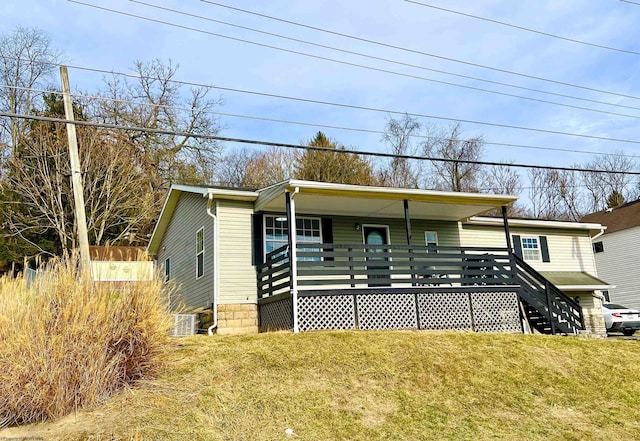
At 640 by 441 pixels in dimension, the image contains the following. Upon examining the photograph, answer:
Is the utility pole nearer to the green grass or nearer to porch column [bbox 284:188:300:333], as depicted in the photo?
the green grass

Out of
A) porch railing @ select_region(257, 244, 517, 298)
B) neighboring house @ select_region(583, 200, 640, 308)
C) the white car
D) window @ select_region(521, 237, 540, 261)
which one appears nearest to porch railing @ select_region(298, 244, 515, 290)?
porch railing @ select_region(257, 244, 517, 298)

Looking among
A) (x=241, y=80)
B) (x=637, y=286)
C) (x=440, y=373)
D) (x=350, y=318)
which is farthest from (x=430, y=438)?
(x=637, y=286)

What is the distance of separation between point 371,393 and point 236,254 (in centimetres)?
627

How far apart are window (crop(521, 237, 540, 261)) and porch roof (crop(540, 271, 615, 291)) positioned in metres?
→ 0.60

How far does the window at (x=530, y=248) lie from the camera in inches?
686

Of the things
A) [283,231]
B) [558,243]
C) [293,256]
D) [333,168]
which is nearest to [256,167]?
[333,168]

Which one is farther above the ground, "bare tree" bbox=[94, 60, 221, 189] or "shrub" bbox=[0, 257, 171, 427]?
"bare tree" bbox=[94, 60, 221, 189]

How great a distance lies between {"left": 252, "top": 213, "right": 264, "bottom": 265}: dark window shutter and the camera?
12.6m

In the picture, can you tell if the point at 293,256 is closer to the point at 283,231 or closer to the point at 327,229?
the point at 283,231

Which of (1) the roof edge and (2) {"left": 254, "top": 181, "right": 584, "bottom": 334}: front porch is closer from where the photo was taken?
(2) {"left": 254, "top": 181, "right": 584, "bottom": 334}: front porch

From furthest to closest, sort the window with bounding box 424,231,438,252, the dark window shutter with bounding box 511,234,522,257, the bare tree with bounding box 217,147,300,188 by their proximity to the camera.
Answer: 1. the bare tree with bounding box 217,147,300,188
2. the dark window shutter with bounding box 511,234,522,257
3. the window with bounding box 424,231,438,252

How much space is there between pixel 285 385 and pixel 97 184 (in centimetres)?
1933

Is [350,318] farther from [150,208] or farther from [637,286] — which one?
[637,286]

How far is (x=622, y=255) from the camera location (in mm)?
26844
